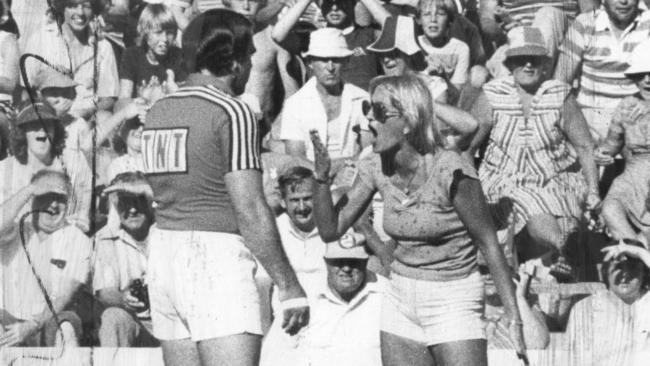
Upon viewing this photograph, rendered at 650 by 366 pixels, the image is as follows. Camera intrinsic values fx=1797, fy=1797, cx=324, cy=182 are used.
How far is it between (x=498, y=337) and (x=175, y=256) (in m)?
2.10

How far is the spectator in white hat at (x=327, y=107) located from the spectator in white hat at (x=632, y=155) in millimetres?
1125

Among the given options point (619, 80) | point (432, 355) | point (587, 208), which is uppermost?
point (619, 80)

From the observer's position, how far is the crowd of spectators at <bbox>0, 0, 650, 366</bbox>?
21.9 ft

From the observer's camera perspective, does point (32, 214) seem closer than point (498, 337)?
No

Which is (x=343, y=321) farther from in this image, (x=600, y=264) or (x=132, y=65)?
(x=132, y=65)

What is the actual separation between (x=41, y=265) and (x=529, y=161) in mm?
2376

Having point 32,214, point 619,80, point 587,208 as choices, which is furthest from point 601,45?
point 32,214

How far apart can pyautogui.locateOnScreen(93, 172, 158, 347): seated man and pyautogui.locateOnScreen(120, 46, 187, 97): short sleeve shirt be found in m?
0.47

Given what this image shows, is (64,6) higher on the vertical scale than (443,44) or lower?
higher

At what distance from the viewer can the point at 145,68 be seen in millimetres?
8602

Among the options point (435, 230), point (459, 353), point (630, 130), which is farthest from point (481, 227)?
point (630, 130)

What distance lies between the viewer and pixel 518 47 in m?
8.20

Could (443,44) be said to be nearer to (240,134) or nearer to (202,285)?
(240,134)

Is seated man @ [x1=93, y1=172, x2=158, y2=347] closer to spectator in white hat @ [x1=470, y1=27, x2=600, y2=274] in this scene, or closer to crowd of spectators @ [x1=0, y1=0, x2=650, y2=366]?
crowd of spectators @ [x1=0, y1=0, x2=650, y2=366]
